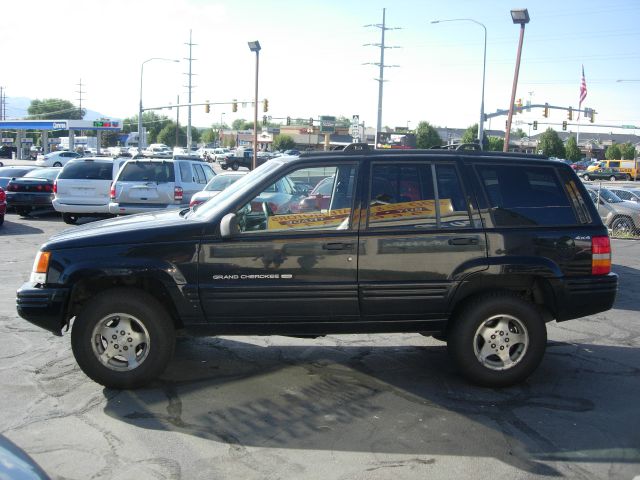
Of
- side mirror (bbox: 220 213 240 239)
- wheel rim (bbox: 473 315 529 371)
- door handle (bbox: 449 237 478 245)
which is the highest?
side mirror (bbox: 220 213 240 239)

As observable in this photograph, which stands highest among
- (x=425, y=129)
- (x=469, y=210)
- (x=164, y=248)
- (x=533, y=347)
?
(x=425, y=129)

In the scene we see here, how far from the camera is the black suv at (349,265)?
5.25m

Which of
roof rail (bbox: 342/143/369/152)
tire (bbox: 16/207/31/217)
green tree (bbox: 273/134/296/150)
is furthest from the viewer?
green tree (bbox: 273/134/296/150)

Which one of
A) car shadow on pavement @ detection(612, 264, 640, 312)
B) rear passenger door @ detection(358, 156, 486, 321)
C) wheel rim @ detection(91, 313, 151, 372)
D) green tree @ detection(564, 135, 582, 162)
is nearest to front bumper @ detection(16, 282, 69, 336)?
wheel rim @ detection(91, 313, 151, 372)

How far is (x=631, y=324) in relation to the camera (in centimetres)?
792

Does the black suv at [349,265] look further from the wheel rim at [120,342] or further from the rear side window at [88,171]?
the rear side window at [88,171]

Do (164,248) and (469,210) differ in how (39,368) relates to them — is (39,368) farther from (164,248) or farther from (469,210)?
(469,210)

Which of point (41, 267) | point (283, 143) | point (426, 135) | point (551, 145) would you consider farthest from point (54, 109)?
point (41, 267)

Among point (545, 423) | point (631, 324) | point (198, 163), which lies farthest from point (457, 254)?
point (198, 163)

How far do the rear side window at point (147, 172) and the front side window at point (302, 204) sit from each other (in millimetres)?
10104

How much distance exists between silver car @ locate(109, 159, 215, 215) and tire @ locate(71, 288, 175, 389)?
9.28 metres

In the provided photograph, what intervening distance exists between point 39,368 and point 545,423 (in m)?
4.21

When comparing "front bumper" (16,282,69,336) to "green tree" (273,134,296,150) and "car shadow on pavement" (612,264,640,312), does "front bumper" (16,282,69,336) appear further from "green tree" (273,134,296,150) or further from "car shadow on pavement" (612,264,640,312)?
"green tree" (273,134,296,150)

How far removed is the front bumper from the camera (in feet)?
17.2
